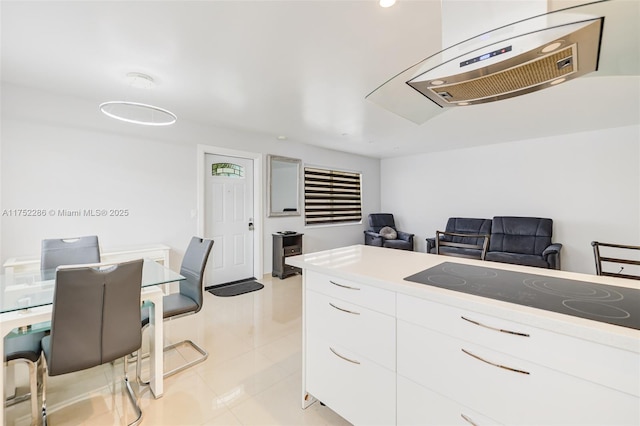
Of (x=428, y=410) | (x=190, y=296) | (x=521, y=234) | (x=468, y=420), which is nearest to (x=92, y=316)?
(x=190, y=296)

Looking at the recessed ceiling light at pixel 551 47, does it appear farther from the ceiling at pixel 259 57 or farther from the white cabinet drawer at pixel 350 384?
the white cabinet drawer at pixel 350 384

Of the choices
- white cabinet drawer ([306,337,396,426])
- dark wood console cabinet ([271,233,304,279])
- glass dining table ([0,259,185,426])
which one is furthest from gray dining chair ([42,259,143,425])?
dark wood console cabinet ([271,233,304,279])

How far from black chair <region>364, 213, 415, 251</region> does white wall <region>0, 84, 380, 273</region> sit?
3.50 m

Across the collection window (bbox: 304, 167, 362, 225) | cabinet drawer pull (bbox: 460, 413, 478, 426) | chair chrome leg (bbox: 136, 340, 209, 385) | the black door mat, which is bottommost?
chair chrome leg (bbox: 136, 340, 209, 385)

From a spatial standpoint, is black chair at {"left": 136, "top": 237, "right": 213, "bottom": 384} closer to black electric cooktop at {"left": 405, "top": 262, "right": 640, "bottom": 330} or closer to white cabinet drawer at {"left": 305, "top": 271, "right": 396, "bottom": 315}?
white cabinet drawer at {"left": 305, "top": 271, "right": 396, "bottom": 315}

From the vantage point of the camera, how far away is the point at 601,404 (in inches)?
30.7

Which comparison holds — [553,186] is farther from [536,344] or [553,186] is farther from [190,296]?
[190,296]

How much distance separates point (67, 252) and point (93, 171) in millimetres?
1148

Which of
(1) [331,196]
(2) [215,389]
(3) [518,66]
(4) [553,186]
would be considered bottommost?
(2) [215,389]

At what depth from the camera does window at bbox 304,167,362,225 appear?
5426 millimetres

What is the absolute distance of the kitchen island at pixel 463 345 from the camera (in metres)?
0.79

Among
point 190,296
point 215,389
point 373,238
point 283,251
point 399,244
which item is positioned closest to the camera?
point 215,389

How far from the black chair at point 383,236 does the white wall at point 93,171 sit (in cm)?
350

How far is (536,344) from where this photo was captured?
878 millimetres
